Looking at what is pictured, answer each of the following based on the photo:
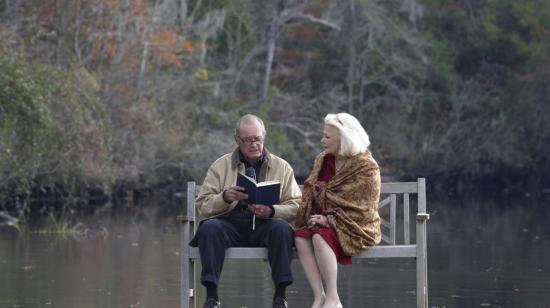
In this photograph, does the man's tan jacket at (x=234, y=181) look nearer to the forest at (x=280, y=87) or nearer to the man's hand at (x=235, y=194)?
the man's hand at (x=235, y=194)

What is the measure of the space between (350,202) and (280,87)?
2797 centimetres

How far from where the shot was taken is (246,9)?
1350 inches

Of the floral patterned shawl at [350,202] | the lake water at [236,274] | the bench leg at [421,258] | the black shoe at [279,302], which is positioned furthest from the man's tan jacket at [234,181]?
the lake water at [236,274]

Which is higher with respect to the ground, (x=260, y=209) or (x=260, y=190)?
(x=260, y=190)

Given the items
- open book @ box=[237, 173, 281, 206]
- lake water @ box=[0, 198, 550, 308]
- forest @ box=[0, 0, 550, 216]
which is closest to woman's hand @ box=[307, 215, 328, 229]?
open book @ box=[237, 173, 281, 206]

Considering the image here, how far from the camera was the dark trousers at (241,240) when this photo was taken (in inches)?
311

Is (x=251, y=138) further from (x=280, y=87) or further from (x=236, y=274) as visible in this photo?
(x=280, y=87)

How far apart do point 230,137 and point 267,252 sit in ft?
67.9

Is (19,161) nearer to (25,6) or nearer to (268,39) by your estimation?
(25,6)

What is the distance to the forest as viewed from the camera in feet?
77.9

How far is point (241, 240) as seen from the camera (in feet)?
26.9

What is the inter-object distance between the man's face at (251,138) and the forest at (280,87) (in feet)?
37.0

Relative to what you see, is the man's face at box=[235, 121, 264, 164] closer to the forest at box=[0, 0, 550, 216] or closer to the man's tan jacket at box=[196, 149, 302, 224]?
the man's tan jacket at box=[196, 149, 302, 224]

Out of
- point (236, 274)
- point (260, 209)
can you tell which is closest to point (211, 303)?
point (260, 209)
